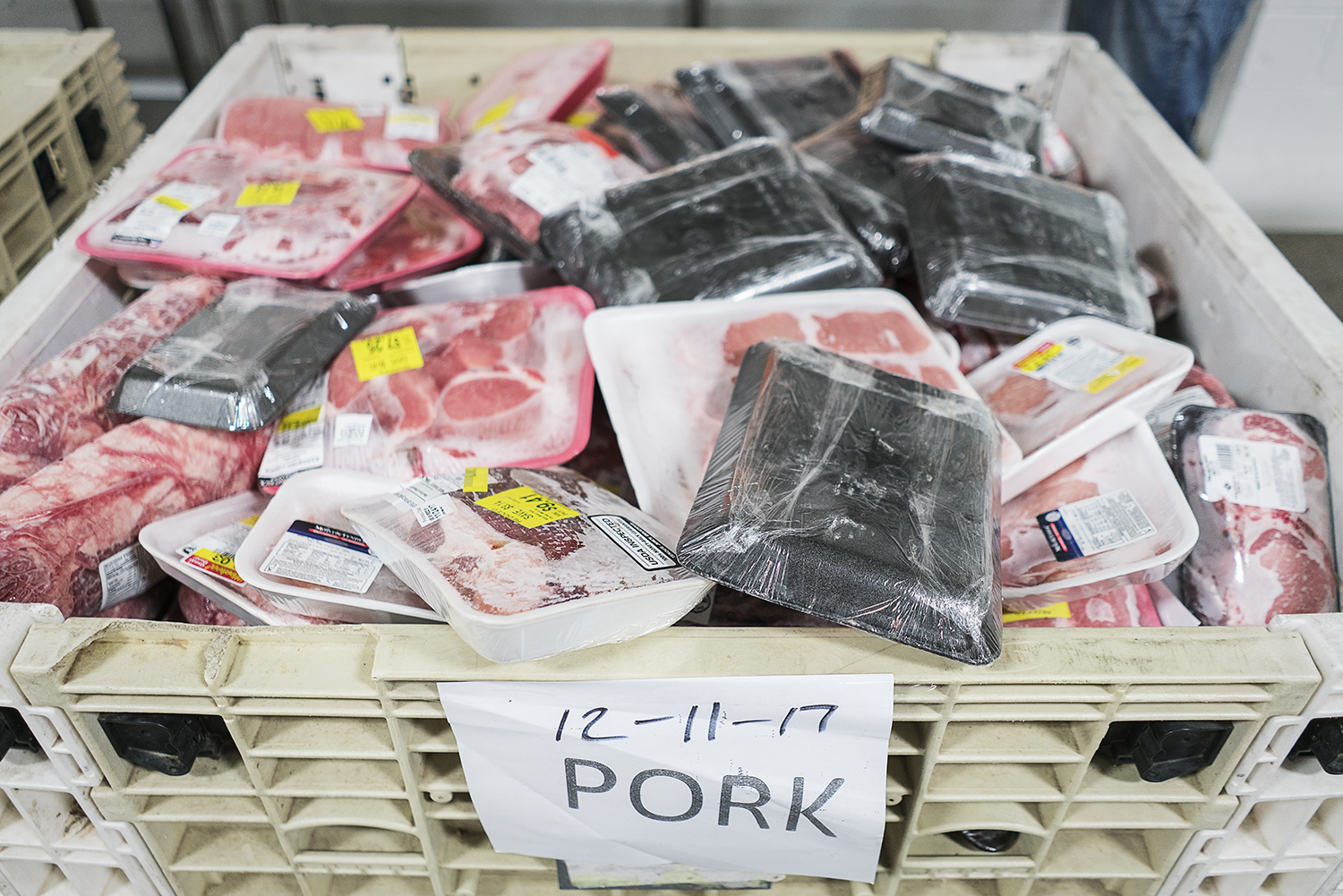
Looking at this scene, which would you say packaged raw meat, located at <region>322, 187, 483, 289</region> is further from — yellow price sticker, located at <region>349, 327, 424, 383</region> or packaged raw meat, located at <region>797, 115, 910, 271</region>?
packaged raw meat, located at <region>797, 115, 910, 271</region>

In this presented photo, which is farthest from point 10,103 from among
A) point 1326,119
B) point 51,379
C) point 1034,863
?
point 1326,119

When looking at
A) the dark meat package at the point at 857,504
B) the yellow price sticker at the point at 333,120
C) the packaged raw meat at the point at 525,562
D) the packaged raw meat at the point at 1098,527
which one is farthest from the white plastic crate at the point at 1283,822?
the yellow price sticker at the point at 333,120

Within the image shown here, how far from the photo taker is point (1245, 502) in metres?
1.17

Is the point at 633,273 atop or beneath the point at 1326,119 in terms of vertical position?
atop

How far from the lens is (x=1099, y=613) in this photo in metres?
1.14

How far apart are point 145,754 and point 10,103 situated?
1.42 metres

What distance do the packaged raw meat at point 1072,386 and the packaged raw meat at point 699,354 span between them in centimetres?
7

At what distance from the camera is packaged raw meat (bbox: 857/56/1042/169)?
1.72 metres

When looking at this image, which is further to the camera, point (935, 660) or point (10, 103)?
point (10, 103)

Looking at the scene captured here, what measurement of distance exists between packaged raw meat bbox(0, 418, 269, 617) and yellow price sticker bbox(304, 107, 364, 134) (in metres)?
0.89

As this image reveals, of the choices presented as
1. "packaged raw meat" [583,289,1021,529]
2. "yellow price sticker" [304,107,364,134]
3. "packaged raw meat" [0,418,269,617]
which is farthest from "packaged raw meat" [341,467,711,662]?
"yellow price sticker" [304,107,364,134]

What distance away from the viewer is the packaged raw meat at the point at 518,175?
1563 mm

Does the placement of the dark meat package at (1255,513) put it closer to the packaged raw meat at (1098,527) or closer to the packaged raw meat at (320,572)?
the packaged raw meat at (1098,527)

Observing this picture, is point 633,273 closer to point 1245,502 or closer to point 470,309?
point 470,309
